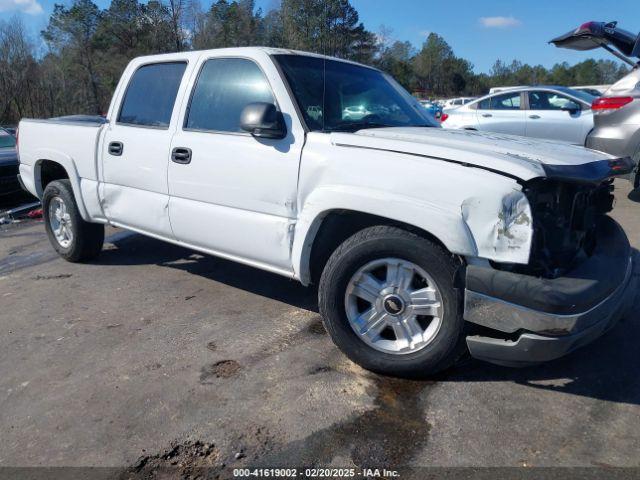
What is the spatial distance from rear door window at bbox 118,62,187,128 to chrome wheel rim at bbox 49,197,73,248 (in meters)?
1.34

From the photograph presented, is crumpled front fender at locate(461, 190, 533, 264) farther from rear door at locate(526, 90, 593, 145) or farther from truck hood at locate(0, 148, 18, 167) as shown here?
truck hood at locate(0, 148, 18, 167)

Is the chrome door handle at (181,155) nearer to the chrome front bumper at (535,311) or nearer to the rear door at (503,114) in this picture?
the chrome front bumper at (535,311)

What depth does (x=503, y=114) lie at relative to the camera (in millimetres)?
10906

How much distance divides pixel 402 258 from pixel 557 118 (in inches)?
342

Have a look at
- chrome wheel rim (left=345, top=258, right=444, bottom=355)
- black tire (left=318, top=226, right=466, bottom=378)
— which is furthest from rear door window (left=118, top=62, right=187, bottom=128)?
chrome wheel rim (left=345, top=258, right=444, bottom=355)

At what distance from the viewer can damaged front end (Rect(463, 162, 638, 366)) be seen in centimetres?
252

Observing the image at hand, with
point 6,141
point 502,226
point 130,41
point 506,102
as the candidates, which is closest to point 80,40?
point 130,41

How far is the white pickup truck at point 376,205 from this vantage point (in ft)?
8.50

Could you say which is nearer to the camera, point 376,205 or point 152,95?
point 376,205

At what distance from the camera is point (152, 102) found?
443 centimetres

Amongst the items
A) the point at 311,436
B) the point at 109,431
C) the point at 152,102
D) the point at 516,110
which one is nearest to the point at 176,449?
the point at 109,431

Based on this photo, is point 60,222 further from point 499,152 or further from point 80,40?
point 80,40

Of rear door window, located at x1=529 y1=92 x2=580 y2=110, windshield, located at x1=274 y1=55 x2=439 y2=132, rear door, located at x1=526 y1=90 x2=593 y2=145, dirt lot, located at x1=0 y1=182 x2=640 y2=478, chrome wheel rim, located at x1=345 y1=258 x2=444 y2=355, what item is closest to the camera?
dirt lot, located at x1=0 y1=182 x2=640 y2=478

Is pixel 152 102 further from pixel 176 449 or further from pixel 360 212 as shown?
pixel 176 449
